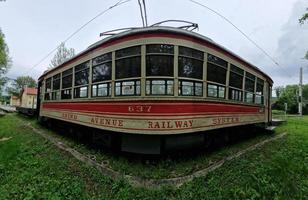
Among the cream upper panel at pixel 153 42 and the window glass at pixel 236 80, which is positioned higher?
the cream upper panel at pixel 153 42

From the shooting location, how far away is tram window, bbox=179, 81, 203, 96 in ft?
20.7

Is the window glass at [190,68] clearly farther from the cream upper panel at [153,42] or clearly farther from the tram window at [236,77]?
the tram window at [236,77]

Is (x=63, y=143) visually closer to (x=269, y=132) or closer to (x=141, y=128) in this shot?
(x=141, y=128)

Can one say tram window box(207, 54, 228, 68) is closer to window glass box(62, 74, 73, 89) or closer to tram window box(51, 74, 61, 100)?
window glass box(62, 74, 73, 89)

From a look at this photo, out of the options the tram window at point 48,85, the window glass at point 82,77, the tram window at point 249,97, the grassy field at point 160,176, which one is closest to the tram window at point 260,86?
the tram window at point 249,97

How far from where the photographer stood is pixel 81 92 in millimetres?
8453

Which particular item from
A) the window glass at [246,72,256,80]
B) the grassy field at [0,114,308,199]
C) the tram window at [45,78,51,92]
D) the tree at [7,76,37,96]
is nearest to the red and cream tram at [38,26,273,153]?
the grassy field at [0,114,308,199]

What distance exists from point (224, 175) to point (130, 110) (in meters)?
2.58

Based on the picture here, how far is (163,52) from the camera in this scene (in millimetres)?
6199

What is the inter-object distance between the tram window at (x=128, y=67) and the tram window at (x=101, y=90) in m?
0.52

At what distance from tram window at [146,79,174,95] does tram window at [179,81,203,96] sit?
0.92 ft

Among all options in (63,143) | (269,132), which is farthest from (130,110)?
(269,132)

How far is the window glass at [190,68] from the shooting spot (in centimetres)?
630

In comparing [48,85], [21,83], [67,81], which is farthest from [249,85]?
[21,83]
